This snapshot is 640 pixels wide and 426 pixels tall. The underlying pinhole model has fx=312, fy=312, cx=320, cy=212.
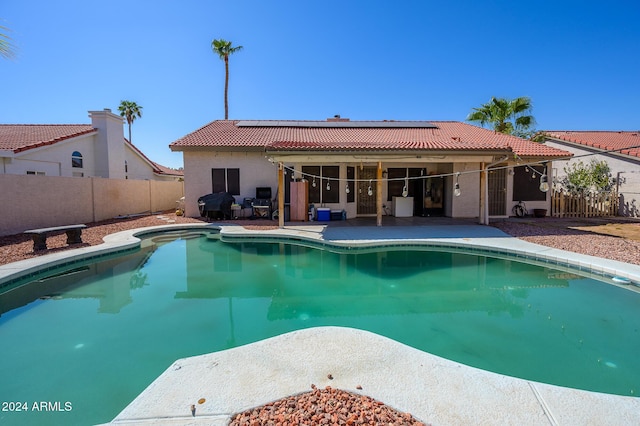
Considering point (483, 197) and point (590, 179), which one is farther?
point (590, 179)

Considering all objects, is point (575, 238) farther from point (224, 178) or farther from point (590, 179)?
point (224, 178)

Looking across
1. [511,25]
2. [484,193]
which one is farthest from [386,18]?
[484,193]

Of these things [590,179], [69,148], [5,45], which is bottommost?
[590,179]

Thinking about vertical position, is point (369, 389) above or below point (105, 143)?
below

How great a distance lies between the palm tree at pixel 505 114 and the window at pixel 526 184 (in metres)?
5.94

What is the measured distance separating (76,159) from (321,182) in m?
13.6

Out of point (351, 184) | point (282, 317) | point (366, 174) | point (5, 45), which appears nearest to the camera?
point (5, 45)

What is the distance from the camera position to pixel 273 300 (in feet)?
18.9

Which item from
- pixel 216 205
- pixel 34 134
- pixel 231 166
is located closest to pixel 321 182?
pixel 231 166

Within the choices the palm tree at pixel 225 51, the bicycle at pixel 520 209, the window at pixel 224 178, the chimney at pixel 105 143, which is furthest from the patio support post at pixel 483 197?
the palm tree at pixel 225 51

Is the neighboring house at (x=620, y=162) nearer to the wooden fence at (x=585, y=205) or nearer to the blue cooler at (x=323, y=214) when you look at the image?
the wooden fence at (x=585, y=205)

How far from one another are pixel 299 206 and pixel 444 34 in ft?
32.9

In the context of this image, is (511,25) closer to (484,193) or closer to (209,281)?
(484,193)

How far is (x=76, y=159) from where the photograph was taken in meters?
16.8
